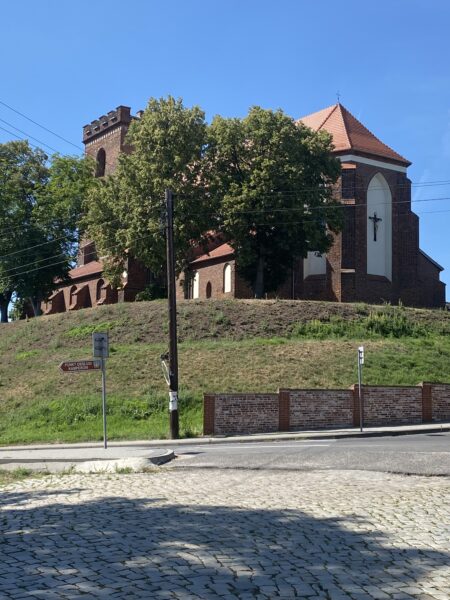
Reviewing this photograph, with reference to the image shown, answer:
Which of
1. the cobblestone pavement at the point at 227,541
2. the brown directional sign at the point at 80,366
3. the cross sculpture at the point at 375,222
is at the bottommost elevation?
the cobblestone pavement at the point at 227,541

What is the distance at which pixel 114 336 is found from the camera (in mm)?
39094

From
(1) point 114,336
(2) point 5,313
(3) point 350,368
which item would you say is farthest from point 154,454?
(2) point 5,313

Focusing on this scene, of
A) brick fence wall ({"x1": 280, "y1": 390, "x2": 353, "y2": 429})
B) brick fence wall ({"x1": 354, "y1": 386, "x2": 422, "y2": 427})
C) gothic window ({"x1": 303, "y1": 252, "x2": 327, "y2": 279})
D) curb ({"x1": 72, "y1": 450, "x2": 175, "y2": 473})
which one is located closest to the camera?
curb ({"x1": 72, "y1": 450, "x2": 175, "y2": 473})

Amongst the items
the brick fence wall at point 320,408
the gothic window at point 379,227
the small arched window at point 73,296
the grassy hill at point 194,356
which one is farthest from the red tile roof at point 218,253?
the brick fence wall at point 320,408

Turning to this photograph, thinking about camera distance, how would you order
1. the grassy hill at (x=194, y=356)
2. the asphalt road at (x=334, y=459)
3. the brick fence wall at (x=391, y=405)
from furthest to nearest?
1. the grassy hill at (x=194, y=356)
2. the brick fence wall at (x=391, y=405)
3. the asphalt road at (x=334, y=459)

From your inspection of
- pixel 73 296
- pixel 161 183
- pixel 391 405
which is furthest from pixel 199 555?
pixel 73 296

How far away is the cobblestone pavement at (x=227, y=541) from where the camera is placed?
16.6ft

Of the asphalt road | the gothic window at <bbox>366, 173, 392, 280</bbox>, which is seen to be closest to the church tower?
the gothic window at <bbox>366, 173, 392, 280</bbox>

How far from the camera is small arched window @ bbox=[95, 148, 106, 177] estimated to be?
222 feet

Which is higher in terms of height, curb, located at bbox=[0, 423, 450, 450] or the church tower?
the church tower

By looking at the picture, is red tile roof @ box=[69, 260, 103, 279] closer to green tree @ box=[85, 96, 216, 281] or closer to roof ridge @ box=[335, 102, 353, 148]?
green tree @ box=[85, 96, 216, 281]

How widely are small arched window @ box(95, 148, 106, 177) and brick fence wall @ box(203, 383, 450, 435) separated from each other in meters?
45.9

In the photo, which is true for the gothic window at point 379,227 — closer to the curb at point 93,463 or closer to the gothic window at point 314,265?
the gothic window at point 314,265

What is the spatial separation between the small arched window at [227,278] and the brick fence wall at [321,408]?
2368cm
